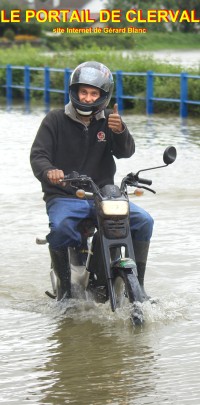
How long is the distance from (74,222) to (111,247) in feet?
1.01

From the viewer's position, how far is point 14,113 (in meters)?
24.4

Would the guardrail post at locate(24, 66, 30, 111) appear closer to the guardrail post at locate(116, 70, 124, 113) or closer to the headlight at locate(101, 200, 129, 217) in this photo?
the guardrail post at locate(116, 70, 124, 113)

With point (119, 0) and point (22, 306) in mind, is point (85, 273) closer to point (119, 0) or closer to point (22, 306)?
point (22, 306)

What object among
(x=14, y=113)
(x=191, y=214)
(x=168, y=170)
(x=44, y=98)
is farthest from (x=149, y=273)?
(x=44, y=98)

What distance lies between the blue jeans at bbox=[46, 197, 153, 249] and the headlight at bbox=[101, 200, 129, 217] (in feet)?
0.83

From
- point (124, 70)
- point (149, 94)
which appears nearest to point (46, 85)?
point (124, 70)

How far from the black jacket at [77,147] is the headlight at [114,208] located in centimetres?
55

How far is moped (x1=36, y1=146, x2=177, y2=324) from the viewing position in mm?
6648

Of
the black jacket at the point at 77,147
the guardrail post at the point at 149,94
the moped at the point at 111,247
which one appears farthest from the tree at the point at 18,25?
the moped at the point at 111,247

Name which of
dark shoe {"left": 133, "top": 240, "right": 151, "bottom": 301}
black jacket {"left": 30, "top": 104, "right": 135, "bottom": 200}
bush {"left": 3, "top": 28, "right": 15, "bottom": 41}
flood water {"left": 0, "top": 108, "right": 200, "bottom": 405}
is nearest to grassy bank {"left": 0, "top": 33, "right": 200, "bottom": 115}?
flood water {"left": 0, "top": 108, "right": 200, "bottom": 405}

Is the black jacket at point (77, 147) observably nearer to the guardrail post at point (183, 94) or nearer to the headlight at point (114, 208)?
the headlight at point (114, 208)

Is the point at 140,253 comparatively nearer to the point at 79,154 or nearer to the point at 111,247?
the point at 111,247

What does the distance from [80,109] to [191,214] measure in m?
4.11

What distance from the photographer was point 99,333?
6910 mm
